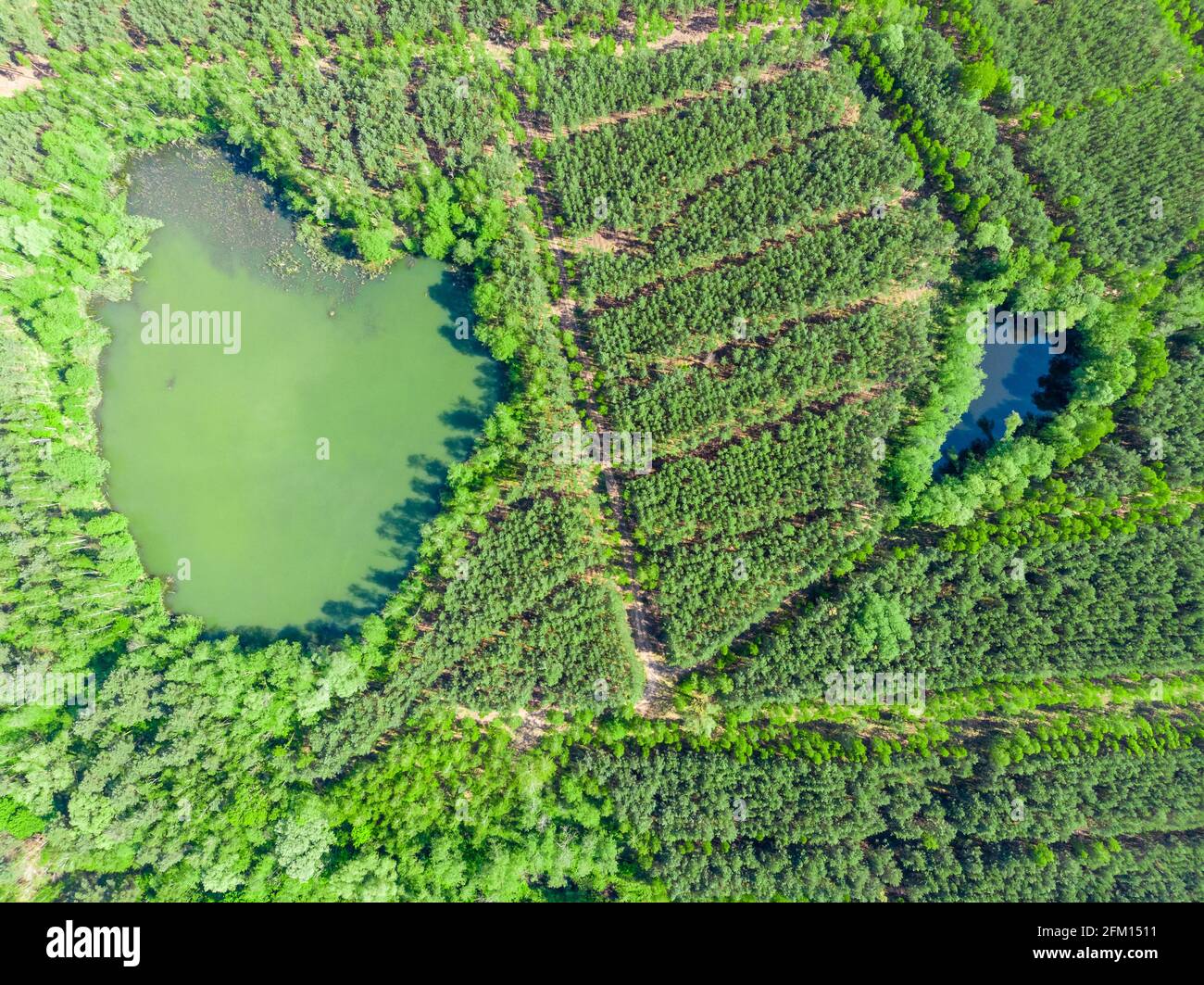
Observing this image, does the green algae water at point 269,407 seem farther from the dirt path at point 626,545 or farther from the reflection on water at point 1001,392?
the reflection on water at point 1001,392

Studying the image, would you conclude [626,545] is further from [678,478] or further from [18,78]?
[18,78]

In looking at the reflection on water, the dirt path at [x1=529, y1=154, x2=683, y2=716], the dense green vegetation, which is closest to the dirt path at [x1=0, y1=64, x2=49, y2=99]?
the dense green vegetation

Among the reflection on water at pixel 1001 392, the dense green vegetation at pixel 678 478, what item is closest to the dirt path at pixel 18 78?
the dense green vegetation at pixel 678 478

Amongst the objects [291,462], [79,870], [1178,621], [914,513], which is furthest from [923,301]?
[79,870]

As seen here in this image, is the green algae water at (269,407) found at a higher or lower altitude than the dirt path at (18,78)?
lower

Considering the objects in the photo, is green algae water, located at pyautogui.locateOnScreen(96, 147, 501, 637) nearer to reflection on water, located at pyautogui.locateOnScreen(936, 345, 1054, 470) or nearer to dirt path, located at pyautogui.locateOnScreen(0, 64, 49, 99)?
dirt path, located at pyautogui.locateOnScreen(0, 64, 49, 99)

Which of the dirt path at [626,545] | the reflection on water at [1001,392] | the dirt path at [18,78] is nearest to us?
the dirt path at [626,545]

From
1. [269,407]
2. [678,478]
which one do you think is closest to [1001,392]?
[678,478]

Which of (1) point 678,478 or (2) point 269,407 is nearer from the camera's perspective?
(1) point 678,478
